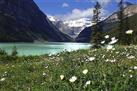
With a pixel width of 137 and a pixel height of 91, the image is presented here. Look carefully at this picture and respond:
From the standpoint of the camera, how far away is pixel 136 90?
22.3 ft

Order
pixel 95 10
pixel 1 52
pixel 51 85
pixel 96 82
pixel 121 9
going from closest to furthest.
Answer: pixel 96 82
pixel 51 85
pixel 1 52
pixel 95 10
pixel 121 9

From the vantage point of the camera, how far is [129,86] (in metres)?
7.09

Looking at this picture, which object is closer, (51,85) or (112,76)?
(112,76)

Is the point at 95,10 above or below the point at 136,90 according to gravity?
above

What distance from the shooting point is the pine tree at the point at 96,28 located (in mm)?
89812

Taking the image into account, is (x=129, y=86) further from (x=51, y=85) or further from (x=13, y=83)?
(x=13, y=83)

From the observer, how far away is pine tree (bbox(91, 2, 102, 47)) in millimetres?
89812

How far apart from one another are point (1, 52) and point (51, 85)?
136 ft

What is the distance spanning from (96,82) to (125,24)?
356ft

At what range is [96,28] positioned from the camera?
97375 mm

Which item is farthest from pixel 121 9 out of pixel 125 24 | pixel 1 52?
pixel 1 52

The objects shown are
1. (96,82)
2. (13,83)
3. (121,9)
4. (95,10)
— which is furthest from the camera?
(121,9)

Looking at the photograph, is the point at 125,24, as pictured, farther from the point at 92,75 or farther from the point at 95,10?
the point at 92,75

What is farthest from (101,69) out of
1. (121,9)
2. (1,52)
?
(121,9)
